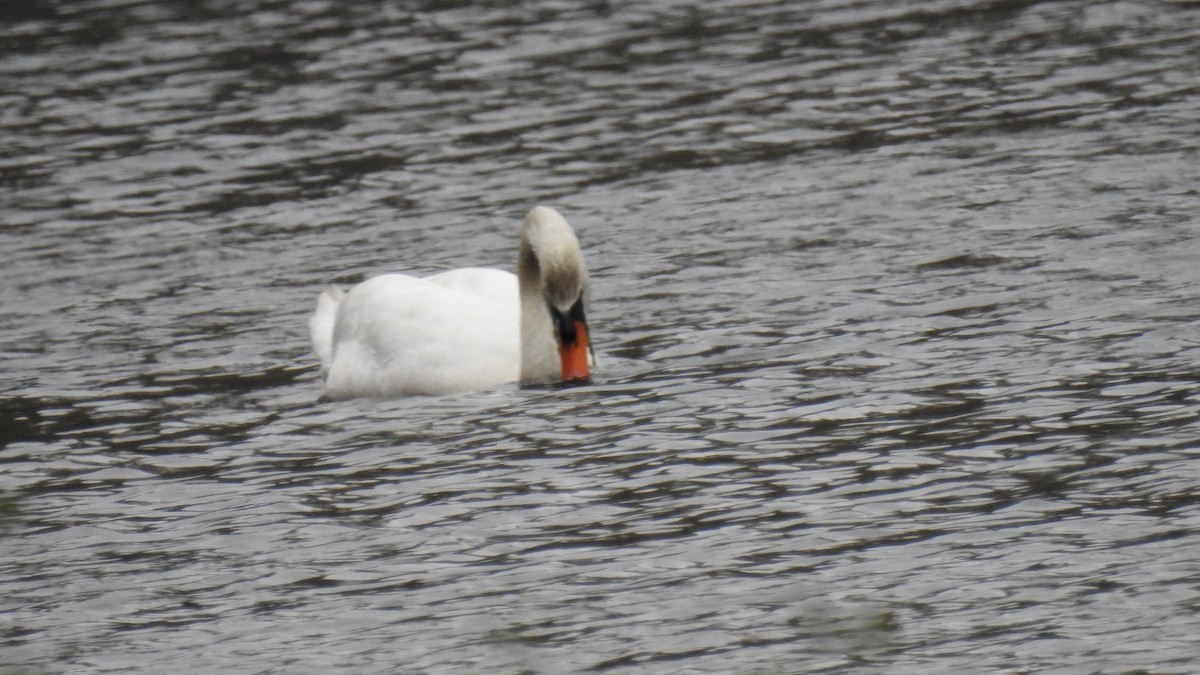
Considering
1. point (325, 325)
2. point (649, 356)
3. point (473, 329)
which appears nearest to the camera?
point (649, 356)

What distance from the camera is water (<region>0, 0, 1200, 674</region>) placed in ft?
25.8

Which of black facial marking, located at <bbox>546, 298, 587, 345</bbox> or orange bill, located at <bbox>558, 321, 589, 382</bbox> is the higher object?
black facial marking, located at <bbox>546, 298, 587, 345</bbox>

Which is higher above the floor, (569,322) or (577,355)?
(569,322)

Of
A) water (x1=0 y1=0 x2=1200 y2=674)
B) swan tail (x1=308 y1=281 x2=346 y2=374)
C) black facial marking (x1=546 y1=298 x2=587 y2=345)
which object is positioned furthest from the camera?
swan tail (x1=308 y1=281 x2=346 y2=374)

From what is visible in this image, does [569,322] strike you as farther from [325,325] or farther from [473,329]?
[325,325]

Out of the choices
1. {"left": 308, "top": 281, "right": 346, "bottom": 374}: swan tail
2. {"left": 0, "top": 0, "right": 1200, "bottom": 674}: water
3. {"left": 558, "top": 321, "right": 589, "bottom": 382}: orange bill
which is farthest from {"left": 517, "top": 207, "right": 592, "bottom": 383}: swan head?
{"left": 308, "top": 281, "right": 346, "bottom": 374}: swan tail

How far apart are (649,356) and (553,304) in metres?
0.64

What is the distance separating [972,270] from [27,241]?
709cm

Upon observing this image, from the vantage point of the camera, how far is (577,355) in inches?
456

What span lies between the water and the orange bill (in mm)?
129

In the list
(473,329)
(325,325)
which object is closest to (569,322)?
(473,329)

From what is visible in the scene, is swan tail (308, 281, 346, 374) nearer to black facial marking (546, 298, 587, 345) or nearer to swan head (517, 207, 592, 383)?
swan head (517, 207, 592, 383)

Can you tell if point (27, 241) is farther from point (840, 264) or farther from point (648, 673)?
point (648, 673)

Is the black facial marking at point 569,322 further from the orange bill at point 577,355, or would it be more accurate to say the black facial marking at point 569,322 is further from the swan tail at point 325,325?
the swan tail at point 325,325
